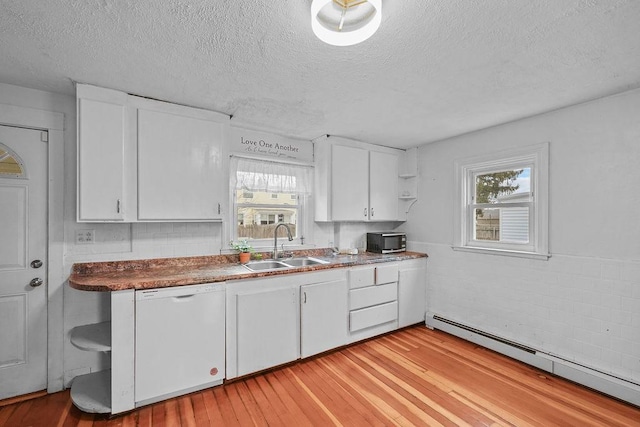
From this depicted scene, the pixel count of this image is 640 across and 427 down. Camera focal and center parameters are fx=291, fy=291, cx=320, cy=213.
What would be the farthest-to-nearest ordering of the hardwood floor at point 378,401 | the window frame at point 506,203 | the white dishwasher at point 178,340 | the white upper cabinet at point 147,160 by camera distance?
the window frame at point 506,203, the white upper cabinet at point 147,160, the white dishwasher at point 178,340, the hardwood floor at point 378,401

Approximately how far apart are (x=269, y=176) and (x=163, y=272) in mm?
1507

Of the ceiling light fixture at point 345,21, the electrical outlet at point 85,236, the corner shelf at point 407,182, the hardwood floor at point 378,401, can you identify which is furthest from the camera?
the corner shelf at point 407,182

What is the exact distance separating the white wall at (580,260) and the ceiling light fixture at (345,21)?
233cm

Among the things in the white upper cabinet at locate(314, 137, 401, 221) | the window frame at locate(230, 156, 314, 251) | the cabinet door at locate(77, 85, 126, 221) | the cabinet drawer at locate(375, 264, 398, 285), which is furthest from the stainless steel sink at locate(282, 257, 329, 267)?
the cabinet door at locate(77, 85, 126, 221)

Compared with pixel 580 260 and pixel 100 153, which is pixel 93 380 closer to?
pixel 100 153

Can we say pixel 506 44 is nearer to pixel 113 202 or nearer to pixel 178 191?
pixel 178 191

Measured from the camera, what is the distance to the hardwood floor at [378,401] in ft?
6.59

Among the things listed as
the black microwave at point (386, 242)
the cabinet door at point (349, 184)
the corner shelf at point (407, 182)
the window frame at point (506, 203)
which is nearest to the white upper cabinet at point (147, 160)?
the cabinet door at point (349, 184)

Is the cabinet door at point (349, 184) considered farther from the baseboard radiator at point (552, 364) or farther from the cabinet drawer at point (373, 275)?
the baseboard radiator at point (552, 364)

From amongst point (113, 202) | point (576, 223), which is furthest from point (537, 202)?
point (113, 202)

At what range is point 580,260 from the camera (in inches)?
99.7

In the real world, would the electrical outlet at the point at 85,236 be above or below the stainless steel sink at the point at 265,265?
above

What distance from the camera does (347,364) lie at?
9.18 feet

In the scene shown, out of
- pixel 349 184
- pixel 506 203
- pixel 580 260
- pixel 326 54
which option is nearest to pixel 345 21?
pixel 326 54
